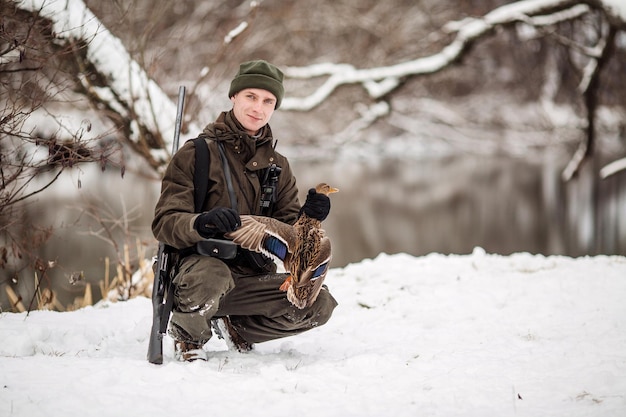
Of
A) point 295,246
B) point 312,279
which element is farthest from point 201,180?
point 312,279

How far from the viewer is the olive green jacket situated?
2.93 m

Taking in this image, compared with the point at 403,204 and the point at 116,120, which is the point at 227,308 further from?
the point at 403,204

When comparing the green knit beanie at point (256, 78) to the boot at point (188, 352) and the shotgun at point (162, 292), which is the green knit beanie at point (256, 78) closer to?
the shotgun at point (162, 292)

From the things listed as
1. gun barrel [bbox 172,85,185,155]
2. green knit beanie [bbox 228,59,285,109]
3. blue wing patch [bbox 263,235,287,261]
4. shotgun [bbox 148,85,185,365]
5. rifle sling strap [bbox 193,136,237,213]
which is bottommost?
shotgun [bbox 148,85,185,365]

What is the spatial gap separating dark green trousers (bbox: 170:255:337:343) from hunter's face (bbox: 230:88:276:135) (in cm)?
79

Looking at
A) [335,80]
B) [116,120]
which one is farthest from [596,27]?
[116,120]

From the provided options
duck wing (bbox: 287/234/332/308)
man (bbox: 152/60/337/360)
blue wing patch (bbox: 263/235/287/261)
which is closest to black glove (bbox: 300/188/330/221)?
man (bbox: 152/60/337/360)

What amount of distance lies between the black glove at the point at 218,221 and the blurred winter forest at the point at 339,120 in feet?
3.90

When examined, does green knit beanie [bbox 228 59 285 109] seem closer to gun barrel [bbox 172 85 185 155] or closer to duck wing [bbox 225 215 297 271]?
gun barrel [bbox 172 85 185 155]

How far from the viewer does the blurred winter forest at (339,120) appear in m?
4.55

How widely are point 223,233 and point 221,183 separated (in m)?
0.33

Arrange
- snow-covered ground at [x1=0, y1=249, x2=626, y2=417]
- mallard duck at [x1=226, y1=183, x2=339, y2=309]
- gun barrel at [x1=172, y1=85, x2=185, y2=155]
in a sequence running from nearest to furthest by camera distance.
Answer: snow-covered ground at [x1=0, y1=249, x2=626, y2=417]
mallard duck at [x1=226, y1=183, x2=339, y2=309]
gun barrel at [x1=172, y1=85, x2=185, y2=155]

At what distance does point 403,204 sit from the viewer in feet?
47.9

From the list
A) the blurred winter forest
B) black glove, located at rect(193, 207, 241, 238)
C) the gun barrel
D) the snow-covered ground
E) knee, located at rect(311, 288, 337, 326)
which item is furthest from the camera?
the blurred winter forest
